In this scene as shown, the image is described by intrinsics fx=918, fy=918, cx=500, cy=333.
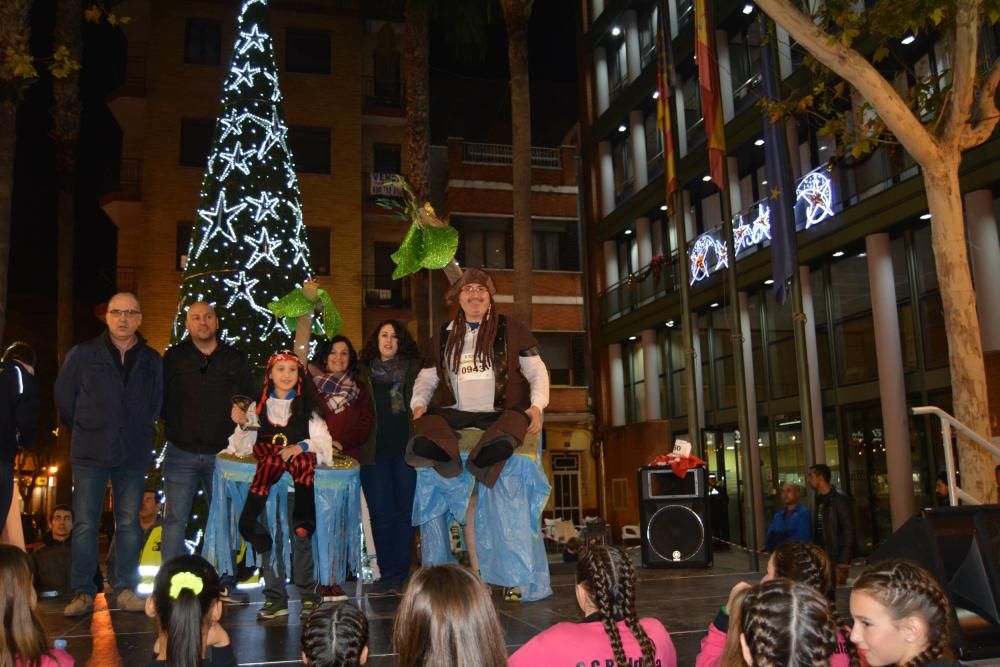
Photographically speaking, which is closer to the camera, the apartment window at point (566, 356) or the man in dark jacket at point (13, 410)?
the man in dark jacket at point (13, 410)

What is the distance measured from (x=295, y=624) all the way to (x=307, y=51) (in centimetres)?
2520

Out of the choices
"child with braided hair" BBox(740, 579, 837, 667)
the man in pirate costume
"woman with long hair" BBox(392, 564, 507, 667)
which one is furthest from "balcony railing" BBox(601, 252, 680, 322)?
"woman with long hair" BBox(392, 564, 507, 667)

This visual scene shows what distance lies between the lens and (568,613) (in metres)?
5.26

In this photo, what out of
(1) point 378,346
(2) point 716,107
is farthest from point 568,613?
(2) point 716,107

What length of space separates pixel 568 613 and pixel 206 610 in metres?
2.60

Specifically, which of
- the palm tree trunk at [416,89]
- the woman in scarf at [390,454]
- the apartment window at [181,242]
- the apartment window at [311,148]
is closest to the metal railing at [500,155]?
the apartment window at [311,148]

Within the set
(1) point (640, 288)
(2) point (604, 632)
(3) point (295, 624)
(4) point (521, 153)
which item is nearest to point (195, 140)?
(1) point (640, 288)

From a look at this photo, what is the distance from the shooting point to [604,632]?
10.3 feet

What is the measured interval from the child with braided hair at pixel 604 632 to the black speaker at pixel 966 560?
160 centimetres

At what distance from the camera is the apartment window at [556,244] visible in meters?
28.0

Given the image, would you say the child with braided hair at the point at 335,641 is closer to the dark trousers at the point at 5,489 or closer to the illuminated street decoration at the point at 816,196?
the dark trousers at the point at 5,489

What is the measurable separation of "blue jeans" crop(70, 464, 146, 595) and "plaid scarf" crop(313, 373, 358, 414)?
1302 millimetres

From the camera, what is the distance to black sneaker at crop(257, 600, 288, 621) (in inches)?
210

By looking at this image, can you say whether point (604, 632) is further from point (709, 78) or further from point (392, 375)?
point (709, 78)
